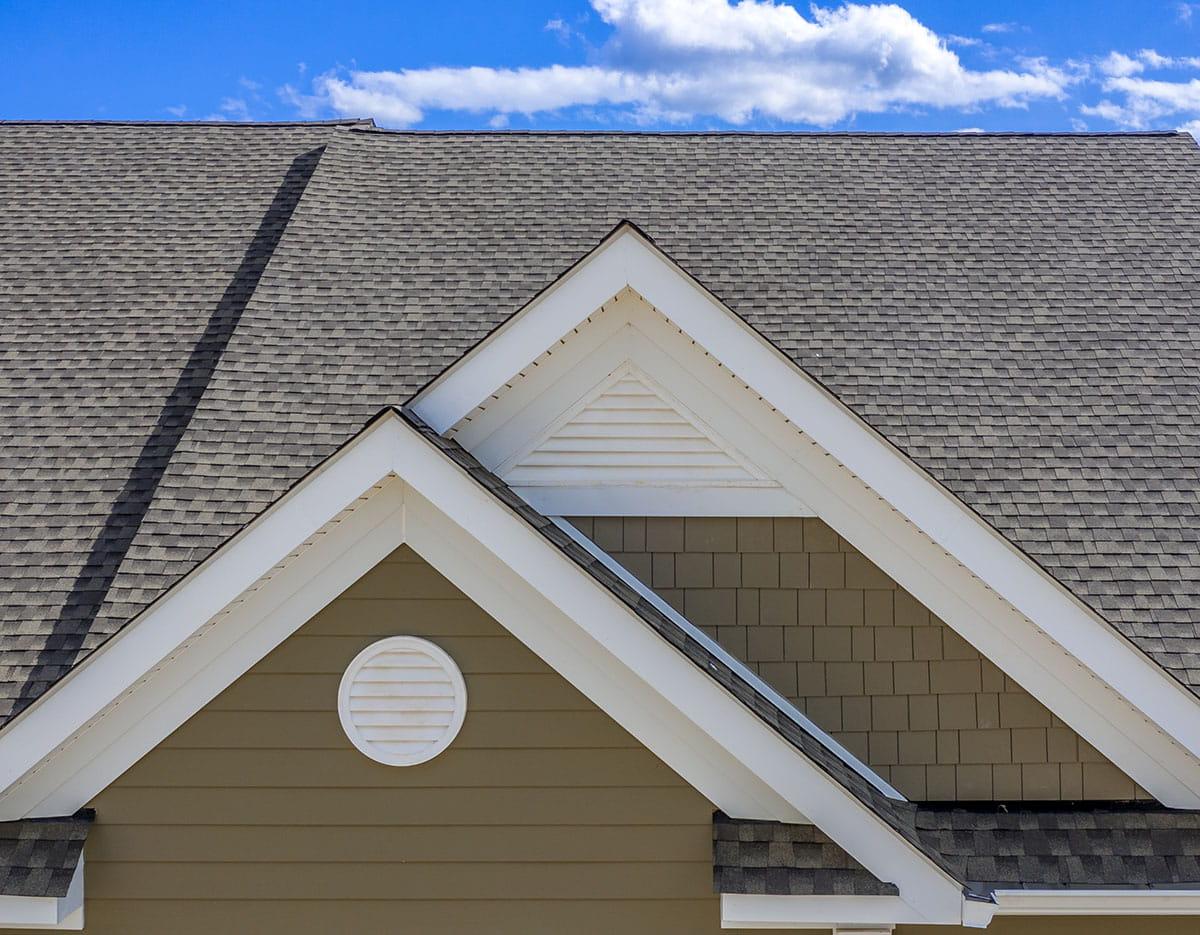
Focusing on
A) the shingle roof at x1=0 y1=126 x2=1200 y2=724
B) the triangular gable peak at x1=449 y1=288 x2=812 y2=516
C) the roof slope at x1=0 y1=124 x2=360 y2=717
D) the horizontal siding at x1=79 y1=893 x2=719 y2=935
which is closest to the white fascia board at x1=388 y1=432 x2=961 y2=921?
the horizontal siding at x1=79 y1=893 x2=719 y2=935

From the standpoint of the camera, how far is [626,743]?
4.79 m

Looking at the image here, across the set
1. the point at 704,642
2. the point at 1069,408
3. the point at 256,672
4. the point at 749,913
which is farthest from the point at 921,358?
the point at 256,672

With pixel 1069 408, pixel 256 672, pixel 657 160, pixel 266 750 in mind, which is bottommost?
pixel 266 750

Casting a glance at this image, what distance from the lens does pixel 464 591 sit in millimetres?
4820

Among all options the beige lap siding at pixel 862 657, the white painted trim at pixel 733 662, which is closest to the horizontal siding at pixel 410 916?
the white painted trim at pixel 733 662

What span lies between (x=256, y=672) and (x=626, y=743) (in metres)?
1.72

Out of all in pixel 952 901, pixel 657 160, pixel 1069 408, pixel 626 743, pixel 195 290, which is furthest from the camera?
pixel 657 160

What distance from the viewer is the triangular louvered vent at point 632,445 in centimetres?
620

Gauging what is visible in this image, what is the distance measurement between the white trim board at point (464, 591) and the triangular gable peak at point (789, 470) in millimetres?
1113

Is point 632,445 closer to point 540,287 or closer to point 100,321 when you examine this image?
point 540,287

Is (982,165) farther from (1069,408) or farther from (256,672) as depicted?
(256,672)

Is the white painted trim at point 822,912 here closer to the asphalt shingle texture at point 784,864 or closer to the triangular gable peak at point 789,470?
the asphalt shingle texture at point 784,864

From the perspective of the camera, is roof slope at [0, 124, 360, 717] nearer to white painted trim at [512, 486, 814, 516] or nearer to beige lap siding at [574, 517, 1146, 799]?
white painted trim at [512, 486, 814, 516]

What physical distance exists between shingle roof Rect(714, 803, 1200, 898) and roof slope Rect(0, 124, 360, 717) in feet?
13.9
